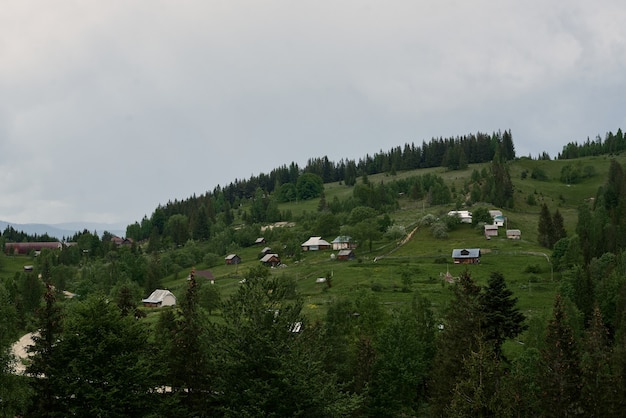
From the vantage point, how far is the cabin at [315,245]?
537ft

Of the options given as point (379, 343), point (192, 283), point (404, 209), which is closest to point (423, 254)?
point (404, 209)

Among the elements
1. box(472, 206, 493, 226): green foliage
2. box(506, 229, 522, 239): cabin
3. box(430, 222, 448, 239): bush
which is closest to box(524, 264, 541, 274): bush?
box(506, 229, 522, 239): cabin

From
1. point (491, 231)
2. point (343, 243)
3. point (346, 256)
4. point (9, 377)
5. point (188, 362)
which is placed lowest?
point (188, 362)

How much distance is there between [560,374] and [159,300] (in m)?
97.7

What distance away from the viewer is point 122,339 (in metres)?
36.8

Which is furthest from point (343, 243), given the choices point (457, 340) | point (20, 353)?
point (457, 340)

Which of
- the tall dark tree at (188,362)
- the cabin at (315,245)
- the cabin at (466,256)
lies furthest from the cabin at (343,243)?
the tall dark tree at (188,362)

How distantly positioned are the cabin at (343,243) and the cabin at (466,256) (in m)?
35.2

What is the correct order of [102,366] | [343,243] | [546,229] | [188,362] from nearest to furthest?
1. [102,366]
2. [188,362]
3. [546,229]
4. [343,243]

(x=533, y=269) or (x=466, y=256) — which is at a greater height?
(x=466, y=256)

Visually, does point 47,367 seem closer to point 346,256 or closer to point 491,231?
point 346,256

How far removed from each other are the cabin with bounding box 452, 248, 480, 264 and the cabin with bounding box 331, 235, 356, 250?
35168 millimetres

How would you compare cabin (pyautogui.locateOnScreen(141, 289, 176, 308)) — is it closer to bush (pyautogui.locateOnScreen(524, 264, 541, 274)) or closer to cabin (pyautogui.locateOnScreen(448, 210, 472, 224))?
bush (pyautogui.locateOnScreen(524, 264, 541, 274))

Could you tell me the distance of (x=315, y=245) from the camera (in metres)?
164
